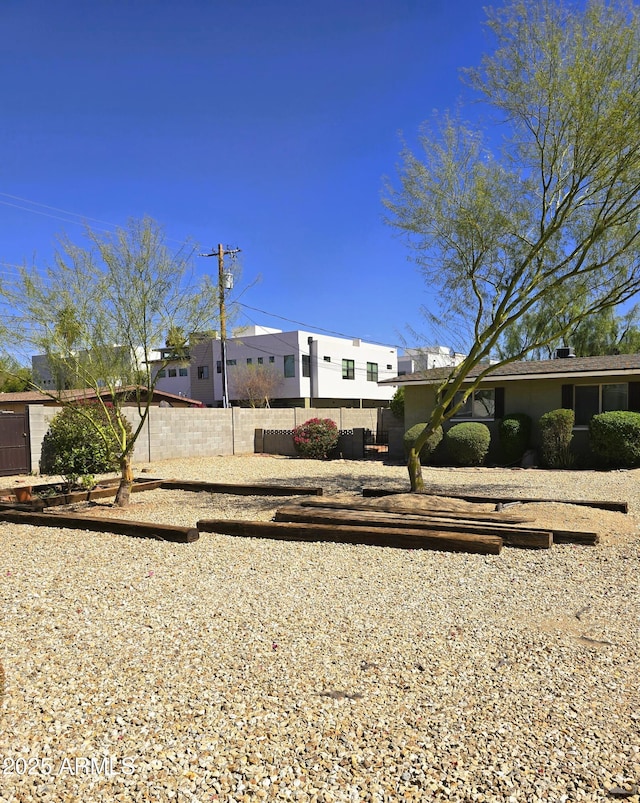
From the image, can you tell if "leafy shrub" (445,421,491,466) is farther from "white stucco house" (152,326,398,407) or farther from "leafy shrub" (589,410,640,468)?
"white stucco house" (152,326,398,407)

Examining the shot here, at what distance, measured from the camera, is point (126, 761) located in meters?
2.70

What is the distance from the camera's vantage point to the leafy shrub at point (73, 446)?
Answer: 14.7 m

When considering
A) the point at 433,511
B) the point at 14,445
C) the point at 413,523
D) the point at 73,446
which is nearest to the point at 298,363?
the point at 73,446

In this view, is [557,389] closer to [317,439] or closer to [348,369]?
[317,439]

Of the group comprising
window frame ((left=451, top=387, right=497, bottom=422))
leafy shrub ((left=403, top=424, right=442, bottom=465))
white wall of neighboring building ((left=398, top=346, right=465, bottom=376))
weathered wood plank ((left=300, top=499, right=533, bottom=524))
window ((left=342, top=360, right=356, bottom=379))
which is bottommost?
weathered wood plank ((left=300, top=499, right=533, bottom=524))

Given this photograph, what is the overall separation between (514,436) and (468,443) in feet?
4.44

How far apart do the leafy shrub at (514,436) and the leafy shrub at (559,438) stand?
789 millimetres

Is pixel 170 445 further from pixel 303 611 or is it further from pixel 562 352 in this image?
pixel 303 611

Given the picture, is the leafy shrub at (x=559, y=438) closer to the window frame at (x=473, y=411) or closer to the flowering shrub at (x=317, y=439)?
the window frame at (x=473, y=411)

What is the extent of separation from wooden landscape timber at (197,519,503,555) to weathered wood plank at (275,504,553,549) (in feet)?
0.61

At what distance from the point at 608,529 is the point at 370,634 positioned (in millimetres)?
4559

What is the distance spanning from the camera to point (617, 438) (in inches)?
594

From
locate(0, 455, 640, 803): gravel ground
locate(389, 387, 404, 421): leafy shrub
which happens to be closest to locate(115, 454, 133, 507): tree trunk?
locate(0, 455, 640, 803): gravel ground

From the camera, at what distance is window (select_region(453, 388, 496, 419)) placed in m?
18.4
